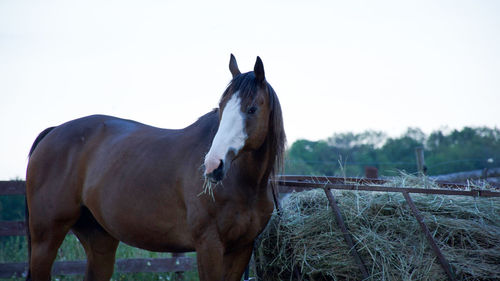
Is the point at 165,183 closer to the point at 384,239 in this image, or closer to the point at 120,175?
the point at 120,175

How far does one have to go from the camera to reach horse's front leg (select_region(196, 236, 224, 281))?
112 inches

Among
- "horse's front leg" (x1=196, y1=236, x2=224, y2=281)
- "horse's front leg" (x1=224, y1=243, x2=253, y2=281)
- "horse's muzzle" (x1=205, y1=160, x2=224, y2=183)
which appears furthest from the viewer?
"horse's front leg" (x1=224, y1=243, x2=253, y2=281)

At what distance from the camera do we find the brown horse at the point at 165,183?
9.31ft

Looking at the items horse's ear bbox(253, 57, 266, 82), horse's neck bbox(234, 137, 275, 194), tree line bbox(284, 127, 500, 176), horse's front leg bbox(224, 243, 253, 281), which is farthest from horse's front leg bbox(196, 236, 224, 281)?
tree line bbox(284, 127, 500, 176)

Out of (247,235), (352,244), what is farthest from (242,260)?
(352,244)

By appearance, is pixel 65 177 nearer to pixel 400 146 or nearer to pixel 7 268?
Result: pixel 7 268

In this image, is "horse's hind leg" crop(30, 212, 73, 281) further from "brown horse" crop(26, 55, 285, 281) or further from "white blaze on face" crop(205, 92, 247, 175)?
"white blaze on face" crop(205, 92, 247, 175)

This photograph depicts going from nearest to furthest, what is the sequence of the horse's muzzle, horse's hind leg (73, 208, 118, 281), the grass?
1. the horse's muzzle
2. horse's hind leg (73, 208, 118, 281)
3. the grass

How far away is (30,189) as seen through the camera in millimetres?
3980

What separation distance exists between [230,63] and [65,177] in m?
1.92

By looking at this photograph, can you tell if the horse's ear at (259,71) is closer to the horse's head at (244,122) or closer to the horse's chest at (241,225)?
the horse's head at (244,122)

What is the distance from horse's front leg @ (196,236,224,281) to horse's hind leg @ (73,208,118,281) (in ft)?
5.58

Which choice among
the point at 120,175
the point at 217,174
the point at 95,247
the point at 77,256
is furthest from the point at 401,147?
the point at 217,174

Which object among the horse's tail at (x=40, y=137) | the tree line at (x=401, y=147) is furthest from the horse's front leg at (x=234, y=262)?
the tree line at (x=401, y=147)
